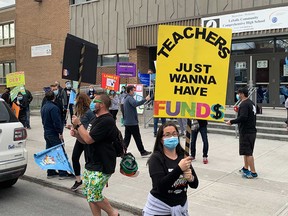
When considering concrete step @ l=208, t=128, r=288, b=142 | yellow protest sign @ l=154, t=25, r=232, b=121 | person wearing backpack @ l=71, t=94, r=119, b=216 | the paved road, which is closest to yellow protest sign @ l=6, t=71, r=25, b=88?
the paved road

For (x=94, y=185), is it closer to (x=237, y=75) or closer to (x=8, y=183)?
(x=8, y=183)

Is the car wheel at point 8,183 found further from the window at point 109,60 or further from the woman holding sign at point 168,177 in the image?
the window at point 109,60

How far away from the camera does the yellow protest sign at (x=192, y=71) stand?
350 cm

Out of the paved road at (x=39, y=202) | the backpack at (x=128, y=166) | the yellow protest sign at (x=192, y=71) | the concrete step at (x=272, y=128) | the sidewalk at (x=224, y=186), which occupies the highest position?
the yellow protest sign at (x=192, y=71)

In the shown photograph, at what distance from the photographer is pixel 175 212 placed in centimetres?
296

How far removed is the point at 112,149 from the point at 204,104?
1307mm

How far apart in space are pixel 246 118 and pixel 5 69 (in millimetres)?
27976

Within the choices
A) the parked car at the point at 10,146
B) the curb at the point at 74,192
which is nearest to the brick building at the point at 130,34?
the curb at the point at 74,192

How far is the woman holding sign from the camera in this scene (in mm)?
2910

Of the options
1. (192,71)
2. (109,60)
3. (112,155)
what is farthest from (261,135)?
(109,60)

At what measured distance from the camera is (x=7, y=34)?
2998 cm

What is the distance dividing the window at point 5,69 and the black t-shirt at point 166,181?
1139 inches

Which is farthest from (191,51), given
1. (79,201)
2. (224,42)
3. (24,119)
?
(24,119)

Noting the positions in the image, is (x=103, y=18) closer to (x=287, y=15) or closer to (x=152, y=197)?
(x=287, y=15)
